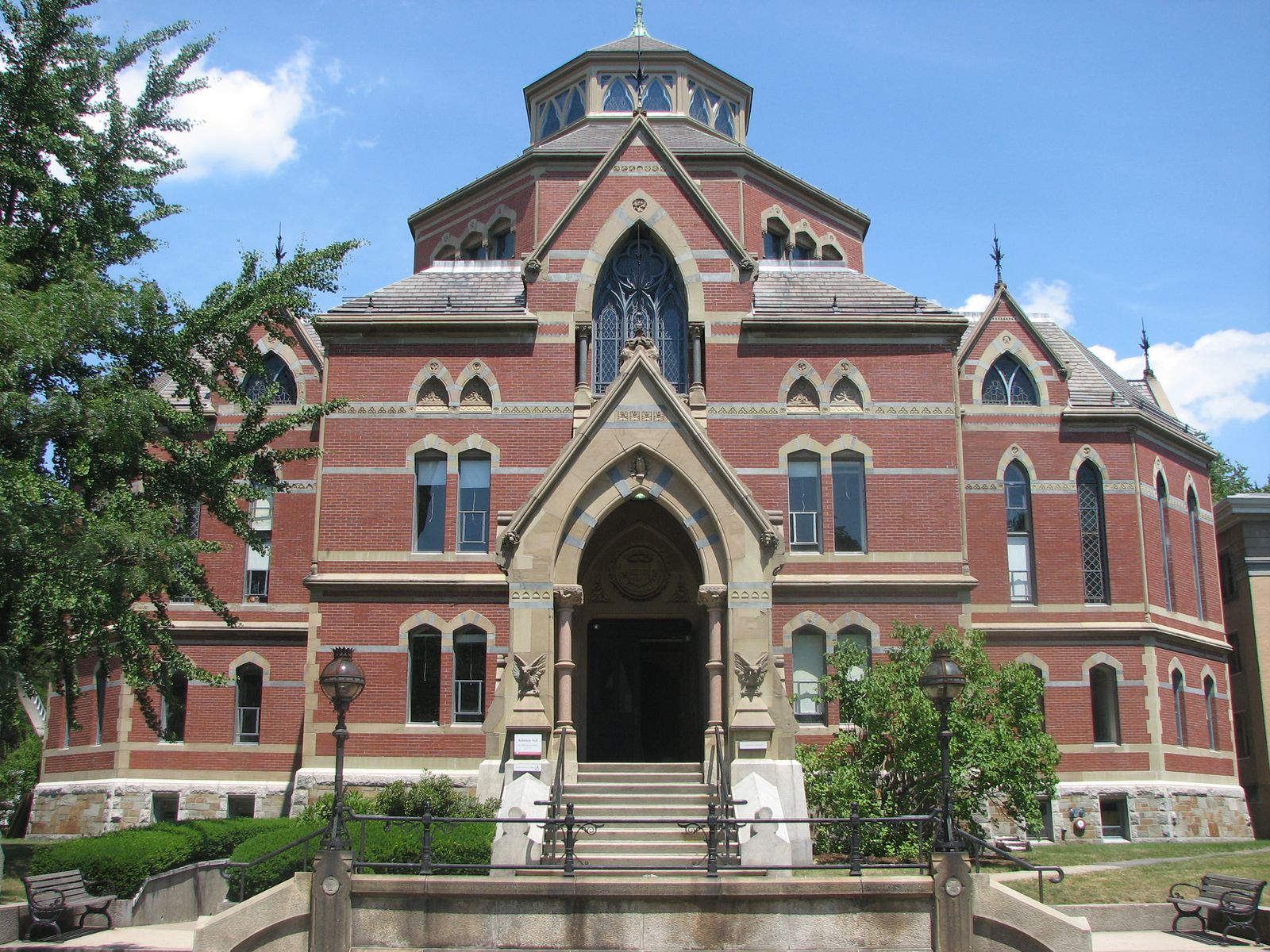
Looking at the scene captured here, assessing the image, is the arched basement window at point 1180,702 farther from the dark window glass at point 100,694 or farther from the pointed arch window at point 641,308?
the dark window glass at point 100,694

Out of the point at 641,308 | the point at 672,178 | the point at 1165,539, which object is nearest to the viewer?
the point at 641,308

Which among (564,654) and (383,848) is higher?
(564,654)

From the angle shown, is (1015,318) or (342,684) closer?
(342,684)

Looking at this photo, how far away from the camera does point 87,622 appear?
53.4ft

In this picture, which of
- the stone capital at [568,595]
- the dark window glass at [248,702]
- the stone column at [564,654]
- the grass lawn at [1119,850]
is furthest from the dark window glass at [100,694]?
the grass lawn at [1119,850]

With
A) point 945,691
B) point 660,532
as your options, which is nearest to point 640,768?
point 660,532

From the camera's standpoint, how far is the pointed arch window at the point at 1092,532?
32062mm

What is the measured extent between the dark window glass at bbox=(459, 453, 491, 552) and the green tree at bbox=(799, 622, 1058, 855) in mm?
8461

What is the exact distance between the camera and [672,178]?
Answer: 29.3m

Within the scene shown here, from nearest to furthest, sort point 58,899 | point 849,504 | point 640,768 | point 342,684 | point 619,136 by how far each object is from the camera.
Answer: point 342,684 → point 58,899 → point 640,768 → point 849,504 → point 619,136

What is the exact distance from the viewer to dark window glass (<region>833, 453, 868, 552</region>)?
28281 millimetres

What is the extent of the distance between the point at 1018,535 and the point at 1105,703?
4559 millimetres

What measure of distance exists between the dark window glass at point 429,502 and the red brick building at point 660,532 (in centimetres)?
7

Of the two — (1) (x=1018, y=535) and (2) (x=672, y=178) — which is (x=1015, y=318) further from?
(2) (x=672, y=178)
